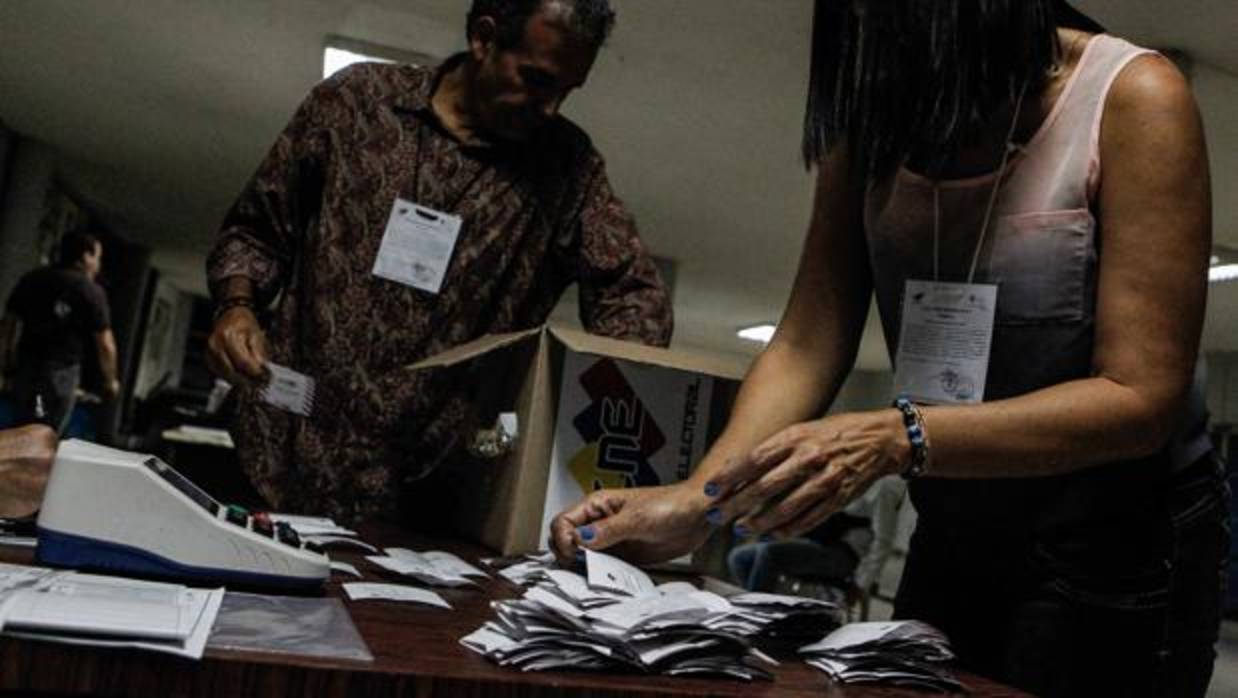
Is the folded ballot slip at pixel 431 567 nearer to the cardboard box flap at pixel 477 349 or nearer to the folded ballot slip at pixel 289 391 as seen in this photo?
the cardboard box flap at pixel 477 349

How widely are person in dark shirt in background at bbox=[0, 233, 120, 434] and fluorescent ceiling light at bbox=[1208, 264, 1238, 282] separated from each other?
19.3 ft

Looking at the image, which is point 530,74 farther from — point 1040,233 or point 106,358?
point 106,358

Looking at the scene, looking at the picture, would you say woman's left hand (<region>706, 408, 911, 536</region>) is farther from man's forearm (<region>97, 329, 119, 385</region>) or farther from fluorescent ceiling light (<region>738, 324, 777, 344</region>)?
fluorescent ceiling light (<region>738, 324, 777, 344</region>)

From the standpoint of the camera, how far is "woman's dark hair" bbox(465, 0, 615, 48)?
4.94 feet

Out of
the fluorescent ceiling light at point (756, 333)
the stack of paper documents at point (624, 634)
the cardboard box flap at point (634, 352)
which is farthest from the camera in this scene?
the fluorescent ceiling light at point (756, 333)

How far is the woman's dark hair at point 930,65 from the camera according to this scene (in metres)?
0.92

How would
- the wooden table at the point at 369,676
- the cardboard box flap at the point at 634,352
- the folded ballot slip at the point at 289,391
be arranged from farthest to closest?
1. the folded ballot slip at the point at 289,391
2. the cardboard box flap at the point at 634,352
3. the wooden table at the point at 369,676

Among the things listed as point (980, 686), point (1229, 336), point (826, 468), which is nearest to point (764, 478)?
point (826, 468)

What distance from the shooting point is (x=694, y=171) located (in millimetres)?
6055

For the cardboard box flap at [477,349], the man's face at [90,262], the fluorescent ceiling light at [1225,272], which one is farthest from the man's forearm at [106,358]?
the fluorescent ceiling light at [1225,272]

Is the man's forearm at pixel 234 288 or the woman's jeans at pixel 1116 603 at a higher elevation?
the man's forearm at pixel 234 288

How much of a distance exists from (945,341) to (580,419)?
45cm

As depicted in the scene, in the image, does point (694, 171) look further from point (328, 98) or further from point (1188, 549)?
point (1188, 549)

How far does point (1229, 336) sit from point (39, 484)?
9.19 metres
